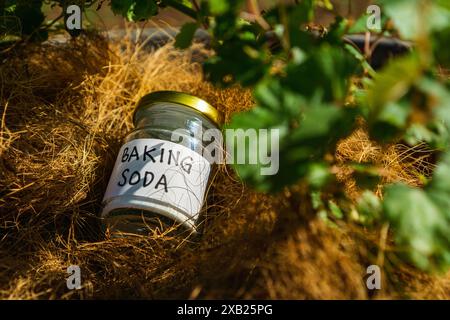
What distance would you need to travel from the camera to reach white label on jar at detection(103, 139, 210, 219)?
91cm

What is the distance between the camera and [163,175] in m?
0.92

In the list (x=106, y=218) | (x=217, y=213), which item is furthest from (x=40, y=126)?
(x=217, y=213)

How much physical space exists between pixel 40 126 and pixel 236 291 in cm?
56

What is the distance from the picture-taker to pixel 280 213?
809 millimetres

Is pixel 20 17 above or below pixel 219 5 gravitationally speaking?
above

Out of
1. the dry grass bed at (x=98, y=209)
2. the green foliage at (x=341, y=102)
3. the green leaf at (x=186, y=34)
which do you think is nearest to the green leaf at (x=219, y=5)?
the green foliage at (x=341, y=102)

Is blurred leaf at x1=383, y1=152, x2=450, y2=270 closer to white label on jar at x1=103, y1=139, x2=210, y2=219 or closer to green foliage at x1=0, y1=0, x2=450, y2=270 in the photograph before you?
green foliage at x1=0, y1=0, x2=450, y2=270

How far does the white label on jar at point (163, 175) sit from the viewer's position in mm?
909

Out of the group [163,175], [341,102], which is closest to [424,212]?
[341,102]

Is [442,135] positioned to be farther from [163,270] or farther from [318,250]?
[163,270]

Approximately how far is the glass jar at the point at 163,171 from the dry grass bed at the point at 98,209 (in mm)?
37

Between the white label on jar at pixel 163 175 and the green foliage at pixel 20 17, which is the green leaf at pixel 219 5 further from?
the green foliage at pixel 20 17
